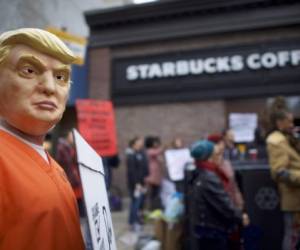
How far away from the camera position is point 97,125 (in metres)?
4.96

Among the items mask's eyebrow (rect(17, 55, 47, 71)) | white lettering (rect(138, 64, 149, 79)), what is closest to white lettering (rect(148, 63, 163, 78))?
white lettering (rect(138, 64, 149, 79))

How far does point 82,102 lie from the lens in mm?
4879


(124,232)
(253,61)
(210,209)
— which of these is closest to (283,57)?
(253,61)

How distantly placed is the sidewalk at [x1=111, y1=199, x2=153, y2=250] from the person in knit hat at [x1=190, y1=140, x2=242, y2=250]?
6.17 feet

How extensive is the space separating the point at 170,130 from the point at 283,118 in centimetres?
608

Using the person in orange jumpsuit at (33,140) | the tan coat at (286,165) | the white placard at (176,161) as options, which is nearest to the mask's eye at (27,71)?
the person in orange jumpsuit at (33,140)

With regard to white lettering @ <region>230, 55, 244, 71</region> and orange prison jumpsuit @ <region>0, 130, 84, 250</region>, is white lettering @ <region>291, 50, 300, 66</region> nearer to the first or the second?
white lettering @ <region>230, 55, 244, 71</region>

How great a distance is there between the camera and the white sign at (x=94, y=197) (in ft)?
4.00

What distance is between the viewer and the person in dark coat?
6.67 meters

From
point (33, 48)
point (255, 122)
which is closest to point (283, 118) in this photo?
point (33, 48)

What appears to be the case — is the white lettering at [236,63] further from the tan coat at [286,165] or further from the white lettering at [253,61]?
the tan coat at [286,165]

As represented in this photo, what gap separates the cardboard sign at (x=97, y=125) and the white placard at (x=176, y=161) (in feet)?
7.73

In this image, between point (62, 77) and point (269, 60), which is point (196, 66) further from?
point (62, 77)

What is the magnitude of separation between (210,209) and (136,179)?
3.43 meters
